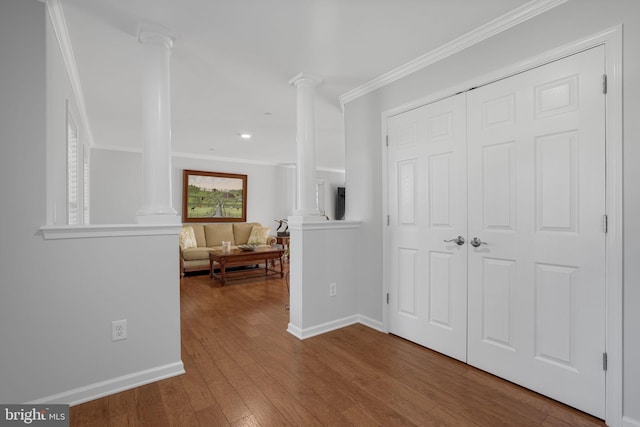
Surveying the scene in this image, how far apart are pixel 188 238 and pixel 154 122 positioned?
4.13 metres

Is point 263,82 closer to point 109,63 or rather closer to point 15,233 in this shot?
point 109,63

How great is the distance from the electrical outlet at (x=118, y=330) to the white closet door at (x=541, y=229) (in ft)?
7.73

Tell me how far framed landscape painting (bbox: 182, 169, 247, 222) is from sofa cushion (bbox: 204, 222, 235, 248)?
27 cm

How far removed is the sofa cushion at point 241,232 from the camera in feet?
22.0

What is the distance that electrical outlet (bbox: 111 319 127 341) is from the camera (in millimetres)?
1883

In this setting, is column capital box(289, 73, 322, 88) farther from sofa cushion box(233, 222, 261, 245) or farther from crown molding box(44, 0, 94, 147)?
sofa cushion box(233, 222, 261, 245)

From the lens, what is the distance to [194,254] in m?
5.39

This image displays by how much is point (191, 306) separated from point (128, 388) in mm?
1788

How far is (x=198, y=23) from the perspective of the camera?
203cm

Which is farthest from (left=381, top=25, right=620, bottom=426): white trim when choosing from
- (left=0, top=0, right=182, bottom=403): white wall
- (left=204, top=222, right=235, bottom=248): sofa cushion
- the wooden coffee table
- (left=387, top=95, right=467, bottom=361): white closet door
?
(left=204, top=222, right=235, bottom=248): sofa cushion

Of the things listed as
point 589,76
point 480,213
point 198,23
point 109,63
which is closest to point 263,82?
point 198,23

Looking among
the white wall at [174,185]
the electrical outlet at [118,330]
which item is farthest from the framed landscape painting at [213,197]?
the electrical outlet at [118,330]

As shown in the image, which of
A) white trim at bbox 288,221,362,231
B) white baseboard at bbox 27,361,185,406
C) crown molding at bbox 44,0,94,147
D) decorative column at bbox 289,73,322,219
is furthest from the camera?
decorative column at bbox 289,73,322,219

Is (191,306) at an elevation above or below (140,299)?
below
